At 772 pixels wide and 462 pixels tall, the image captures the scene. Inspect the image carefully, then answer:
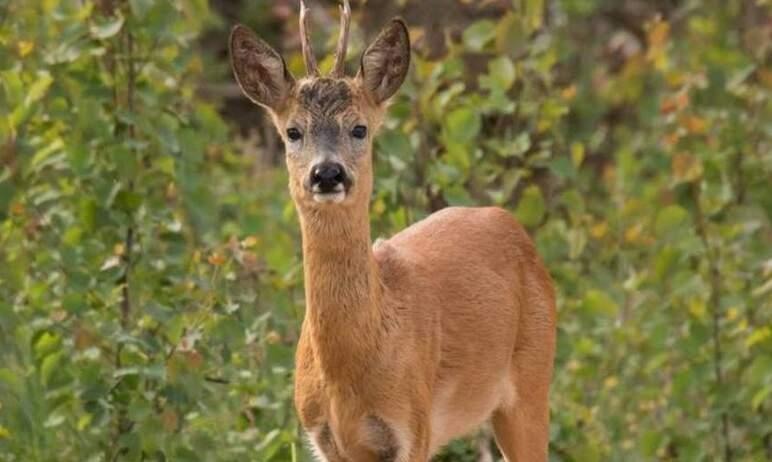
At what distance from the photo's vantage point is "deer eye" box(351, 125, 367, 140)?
23.4 ft

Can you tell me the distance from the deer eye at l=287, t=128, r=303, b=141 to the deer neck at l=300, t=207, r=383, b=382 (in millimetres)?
249

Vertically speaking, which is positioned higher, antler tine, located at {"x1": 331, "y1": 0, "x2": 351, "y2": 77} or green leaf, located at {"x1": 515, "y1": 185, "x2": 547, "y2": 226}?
antler tine, located at {"x1": 331, "y1": 0, "x2": 351, "y2": 77}

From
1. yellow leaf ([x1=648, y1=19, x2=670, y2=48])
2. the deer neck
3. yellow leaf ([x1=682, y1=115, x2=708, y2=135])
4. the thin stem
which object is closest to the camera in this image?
the deer neck

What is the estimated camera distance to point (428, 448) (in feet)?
23.9

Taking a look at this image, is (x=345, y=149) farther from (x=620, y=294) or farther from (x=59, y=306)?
(x=620, y=294)

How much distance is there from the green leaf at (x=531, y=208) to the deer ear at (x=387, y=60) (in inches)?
70.7

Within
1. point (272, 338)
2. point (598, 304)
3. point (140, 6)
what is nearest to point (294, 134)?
point (272, 338)

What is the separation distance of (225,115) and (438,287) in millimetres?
8559

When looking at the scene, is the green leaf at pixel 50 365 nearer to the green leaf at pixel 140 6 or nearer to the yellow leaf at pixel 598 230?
the green leaf at pixel 140 6

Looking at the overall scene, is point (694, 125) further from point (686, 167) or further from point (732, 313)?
point (732, 313)

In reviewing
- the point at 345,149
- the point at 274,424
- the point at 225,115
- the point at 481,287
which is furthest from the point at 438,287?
the point at 225,115

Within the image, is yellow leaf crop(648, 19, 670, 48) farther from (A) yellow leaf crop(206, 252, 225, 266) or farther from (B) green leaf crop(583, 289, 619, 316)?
(A) yellow leaf crop(206, 252, 225, 266)

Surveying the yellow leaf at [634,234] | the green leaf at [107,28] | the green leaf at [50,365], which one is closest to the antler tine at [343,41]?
the green leaf at [107,28]

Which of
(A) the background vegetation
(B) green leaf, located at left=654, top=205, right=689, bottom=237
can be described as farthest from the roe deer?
(B) green leaf, located at left=654, top=205, right=689, bottom=237
